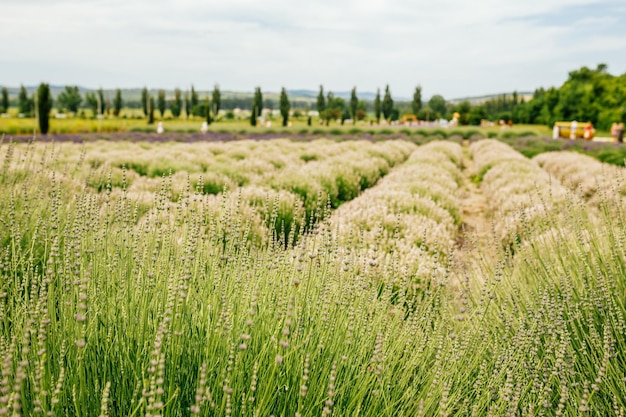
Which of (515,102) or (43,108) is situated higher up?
(515,102)

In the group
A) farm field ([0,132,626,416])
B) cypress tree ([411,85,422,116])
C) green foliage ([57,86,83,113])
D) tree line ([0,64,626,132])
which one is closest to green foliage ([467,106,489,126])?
tree line ([0,64,626,132])

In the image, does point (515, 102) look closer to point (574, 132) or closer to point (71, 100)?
point (574, 132)

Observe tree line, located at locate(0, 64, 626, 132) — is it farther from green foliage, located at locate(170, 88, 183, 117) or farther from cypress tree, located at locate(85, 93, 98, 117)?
cypress tree, located at locate(85, 93, 98, 117)

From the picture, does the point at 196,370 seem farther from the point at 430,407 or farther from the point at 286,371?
the point at 430,407

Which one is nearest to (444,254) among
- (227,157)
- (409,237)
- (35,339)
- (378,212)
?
(409,237)

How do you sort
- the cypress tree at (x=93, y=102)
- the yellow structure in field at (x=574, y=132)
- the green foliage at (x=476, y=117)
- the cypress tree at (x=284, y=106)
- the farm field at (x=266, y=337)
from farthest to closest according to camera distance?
the cypress tree at (x=93, y=102), the green foliage at (x=476, y=117), the cypress tree at (x=284, y=106), the yellow structure in field at (x=574, y=132), the farm field at (x=266, y=337)

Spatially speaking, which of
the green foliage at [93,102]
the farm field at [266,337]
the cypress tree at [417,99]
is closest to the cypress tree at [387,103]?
the cypress tree at [417,99]

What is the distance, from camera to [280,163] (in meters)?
14.7

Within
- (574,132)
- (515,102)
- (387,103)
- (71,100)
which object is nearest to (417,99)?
(387,103)

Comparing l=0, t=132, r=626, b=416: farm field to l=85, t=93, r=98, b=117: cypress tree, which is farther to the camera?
l=85, t=93, r=98, b=117: cypress tree

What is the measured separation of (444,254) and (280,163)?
9.10m

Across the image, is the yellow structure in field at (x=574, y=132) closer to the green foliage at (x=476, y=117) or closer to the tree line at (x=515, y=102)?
the tree line at (x=515, y=102)

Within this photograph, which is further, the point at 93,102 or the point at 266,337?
the point at 93,102

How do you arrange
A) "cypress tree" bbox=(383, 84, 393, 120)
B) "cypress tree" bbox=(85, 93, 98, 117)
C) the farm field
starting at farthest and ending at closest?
1. "cypress tree" bbox=(85, 93, 98, 117)
2. "cypress tree" bbox=(383, 84, 393, 120)
3. the farm field
